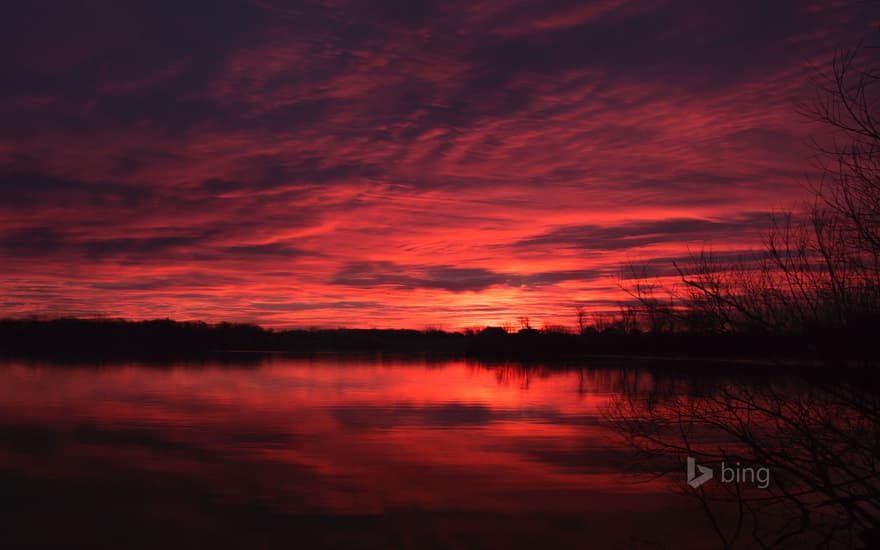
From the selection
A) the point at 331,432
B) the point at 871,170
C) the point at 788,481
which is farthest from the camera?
the point at 331,432

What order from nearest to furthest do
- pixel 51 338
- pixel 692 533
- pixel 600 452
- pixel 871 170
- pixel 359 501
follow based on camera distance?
pixel 871 170, pixel 692 533, pixel 359 501, pixel 600 452, pixel 51 338

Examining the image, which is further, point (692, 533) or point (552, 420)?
point (552, 420)

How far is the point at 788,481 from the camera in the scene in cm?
1409

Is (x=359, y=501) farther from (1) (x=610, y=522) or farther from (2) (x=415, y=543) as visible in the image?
(1) (x=610, y=522)

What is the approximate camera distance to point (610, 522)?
11789 mm

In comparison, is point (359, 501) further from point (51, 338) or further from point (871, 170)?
point (51, 338)

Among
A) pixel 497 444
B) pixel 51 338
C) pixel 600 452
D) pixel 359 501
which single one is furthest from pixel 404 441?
pixel 51 338

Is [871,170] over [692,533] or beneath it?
over

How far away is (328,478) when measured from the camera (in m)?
14.5

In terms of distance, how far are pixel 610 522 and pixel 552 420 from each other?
12.4 m

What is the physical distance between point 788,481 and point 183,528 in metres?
11.5

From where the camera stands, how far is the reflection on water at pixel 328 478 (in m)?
11.0

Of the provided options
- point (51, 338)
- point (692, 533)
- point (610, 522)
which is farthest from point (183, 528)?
point (51, 338)

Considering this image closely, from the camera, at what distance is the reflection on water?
11000 millimetres
